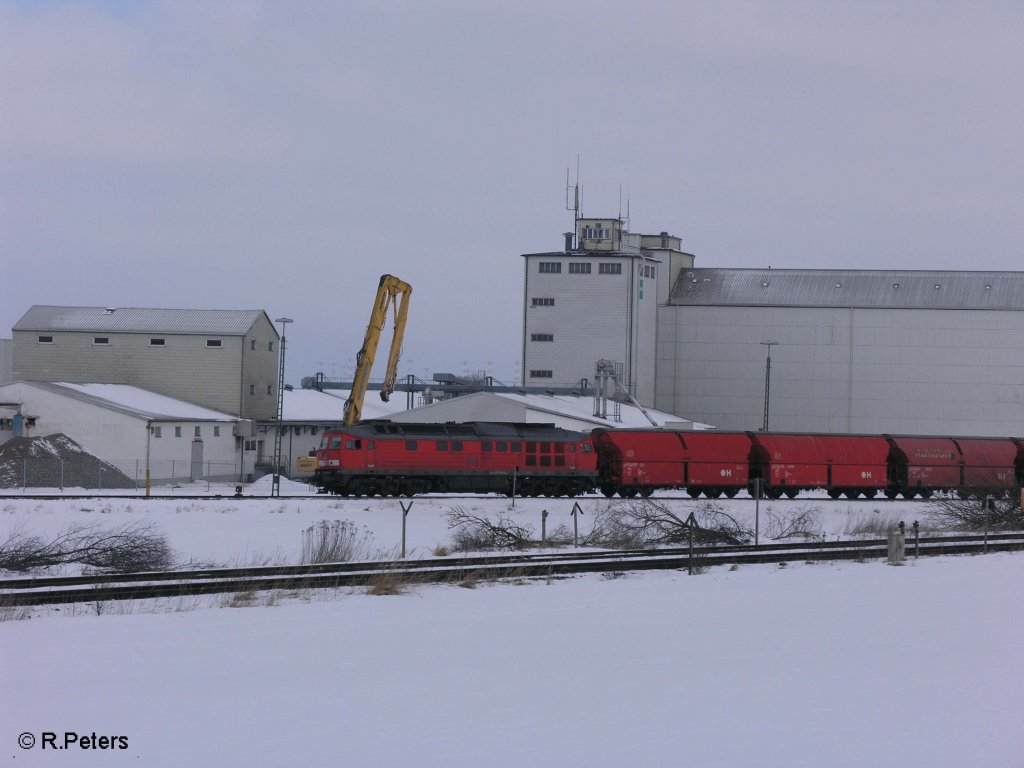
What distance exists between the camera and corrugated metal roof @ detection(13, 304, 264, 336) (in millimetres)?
69000

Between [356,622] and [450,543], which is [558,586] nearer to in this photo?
[356,622]

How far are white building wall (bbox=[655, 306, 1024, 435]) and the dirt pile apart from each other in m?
42.0

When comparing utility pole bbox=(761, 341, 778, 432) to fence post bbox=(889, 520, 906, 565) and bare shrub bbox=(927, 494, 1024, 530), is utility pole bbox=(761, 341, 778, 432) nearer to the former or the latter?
bare shrub bbox=(927, 494, 1024, 530)

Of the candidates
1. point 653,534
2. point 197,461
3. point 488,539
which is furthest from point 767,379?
point 488,539

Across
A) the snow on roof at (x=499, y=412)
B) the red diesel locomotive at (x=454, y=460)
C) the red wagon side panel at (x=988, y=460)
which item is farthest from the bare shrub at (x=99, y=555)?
the red wagon side panel at (x=988, y=460)

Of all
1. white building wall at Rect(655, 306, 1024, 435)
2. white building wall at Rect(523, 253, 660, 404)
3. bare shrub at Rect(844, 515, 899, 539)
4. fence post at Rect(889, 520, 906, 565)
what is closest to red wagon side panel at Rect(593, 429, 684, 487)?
bare shrub at Rect(844, 515, 899, 539)

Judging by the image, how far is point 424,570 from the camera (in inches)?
957

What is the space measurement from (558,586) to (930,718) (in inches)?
448

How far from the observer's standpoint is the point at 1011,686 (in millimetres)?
15234

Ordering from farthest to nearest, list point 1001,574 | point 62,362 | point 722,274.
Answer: point 722,274, point 62,362, point 1001,574

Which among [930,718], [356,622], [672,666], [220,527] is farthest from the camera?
[220,527]

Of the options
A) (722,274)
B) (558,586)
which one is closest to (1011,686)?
(558,586)

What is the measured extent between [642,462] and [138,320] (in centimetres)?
3353

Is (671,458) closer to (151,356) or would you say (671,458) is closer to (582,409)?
(582,409)
